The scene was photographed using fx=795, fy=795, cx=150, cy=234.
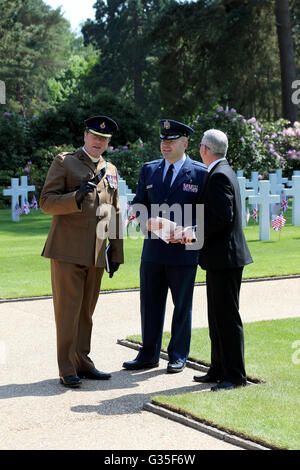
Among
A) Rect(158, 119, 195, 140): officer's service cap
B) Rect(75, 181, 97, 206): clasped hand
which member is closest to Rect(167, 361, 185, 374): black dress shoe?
Rect(75, 181, 97, 206): clasped hand

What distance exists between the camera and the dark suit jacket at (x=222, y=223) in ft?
17.4

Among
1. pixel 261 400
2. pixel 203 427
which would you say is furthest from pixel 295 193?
pixel 203 427

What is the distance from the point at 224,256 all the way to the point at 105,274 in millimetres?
5899

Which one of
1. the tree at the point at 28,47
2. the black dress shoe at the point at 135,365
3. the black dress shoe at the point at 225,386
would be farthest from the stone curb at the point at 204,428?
the tree at the point at 28,47

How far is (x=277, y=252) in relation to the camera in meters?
12.7

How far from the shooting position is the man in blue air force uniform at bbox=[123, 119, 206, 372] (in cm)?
590

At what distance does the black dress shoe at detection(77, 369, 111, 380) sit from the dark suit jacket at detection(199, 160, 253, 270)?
1.10 meters

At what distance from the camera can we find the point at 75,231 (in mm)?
5648

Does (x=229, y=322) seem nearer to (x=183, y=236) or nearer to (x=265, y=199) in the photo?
(x=183, y=236)

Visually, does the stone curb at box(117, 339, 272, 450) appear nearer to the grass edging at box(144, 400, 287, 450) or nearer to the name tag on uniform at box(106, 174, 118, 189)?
the grass edging at box(144, 400, 287, 450)
